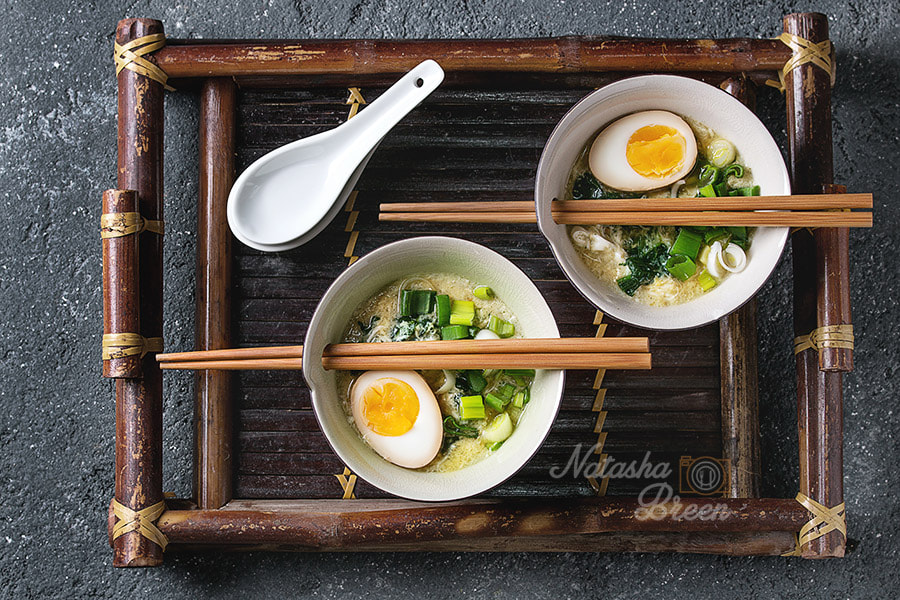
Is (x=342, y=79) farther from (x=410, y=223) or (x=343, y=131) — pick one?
(x=410, y=223)

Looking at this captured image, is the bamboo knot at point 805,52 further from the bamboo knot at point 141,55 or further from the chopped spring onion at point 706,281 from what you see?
the bamboo knot at point 141,55

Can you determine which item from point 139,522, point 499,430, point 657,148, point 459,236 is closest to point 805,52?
point 657,148

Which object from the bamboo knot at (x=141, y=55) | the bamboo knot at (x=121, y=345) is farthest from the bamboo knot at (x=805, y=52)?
the bamboo knot at (x=121, y=345)

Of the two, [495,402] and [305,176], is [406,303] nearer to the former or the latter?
[495,402]

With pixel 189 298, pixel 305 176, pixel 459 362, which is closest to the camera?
pixel 459 362

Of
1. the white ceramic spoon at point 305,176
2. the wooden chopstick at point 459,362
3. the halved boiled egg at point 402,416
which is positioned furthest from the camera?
the white ceramic spoon at point 305,176

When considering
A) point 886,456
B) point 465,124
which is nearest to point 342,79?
point 465,124
